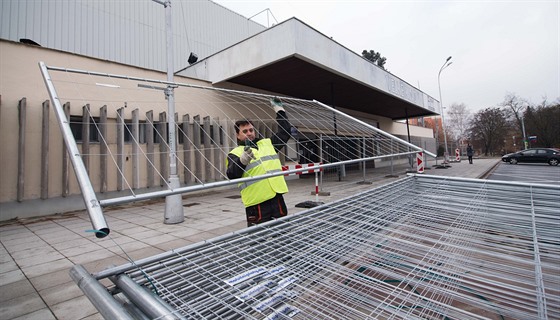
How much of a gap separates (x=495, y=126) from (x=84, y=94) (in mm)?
48291

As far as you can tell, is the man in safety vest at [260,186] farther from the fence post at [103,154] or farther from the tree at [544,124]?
the tree at [544,124]

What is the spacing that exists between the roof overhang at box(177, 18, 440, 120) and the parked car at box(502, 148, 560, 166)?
1285 centimetres

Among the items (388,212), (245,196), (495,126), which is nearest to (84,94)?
(245,196)

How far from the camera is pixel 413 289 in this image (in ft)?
3.70

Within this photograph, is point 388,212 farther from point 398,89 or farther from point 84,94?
point 398,89

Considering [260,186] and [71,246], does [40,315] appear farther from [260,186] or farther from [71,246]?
[71,246]

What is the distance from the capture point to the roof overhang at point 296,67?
24.2 feet

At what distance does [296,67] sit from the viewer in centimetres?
846

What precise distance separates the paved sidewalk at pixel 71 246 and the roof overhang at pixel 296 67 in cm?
432

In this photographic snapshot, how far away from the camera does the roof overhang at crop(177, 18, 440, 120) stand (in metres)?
7.36

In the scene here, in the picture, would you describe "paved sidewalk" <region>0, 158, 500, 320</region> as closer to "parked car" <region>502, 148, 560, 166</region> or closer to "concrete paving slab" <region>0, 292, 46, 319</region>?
"concrete paving slab" <region>0, 292, 46, 319</region>

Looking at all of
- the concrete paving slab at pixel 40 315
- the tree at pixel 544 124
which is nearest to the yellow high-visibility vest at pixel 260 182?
the concrete paving slab at pixel 40 315

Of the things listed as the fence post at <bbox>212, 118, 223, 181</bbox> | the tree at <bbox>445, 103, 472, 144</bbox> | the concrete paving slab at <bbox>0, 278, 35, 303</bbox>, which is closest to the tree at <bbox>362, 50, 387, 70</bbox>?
the tree at <bbox>445, 103, 472, 144</bbox>

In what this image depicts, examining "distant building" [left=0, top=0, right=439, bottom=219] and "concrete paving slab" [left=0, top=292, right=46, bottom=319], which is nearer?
"concrete paving slab" [left=0, top=292, right=46, bottom=319]
